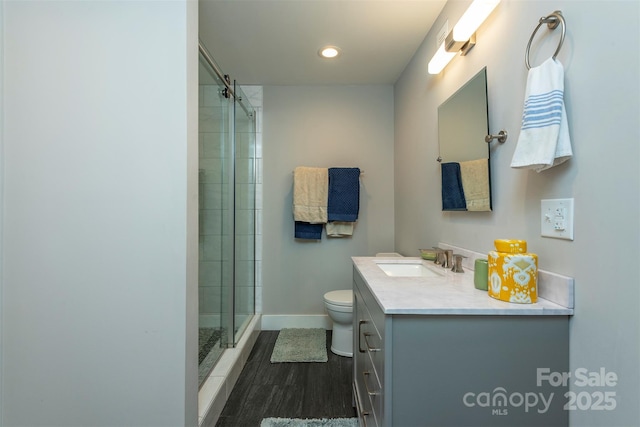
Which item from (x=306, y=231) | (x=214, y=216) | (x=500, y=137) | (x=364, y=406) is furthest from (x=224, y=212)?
(x=500, y=137)

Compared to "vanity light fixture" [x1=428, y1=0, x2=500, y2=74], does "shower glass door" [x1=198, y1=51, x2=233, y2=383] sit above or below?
below

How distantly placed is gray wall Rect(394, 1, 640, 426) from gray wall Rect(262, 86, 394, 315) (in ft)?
4.85

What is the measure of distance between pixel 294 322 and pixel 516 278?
6.94ft

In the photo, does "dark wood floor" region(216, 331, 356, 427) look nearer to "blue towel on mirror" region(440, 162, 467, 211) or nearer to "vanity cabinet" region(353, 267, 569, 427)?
"vanity cabinet" region(353, 267, 569, 427)

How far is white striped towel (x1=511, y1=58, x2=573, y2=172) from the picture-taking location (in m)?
0.80

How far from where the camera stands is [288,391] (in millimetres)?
1750

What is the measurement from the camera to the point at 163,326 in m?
1.12

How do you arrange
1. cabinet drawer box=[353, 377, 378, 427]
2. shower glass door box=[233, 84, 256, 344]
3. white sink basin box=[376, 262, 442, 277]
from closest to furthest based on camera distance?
cabinet drawer box=[353, 377, 378, 427], white sink basin box=[376, 262, 442, 277], shower glass door box=[233, 84, 256, 344]

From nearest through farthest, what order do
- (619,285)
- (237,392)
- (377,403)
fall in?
(619,285) → (377,403) → (237,392)

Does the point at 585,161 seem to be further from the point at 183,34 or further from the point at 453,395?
the point at 183,34

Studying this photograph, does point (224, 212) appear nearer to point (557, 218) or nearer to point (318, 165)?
point (318, 165)

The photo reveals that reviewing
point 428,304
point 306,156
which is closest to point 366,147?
point 306,156

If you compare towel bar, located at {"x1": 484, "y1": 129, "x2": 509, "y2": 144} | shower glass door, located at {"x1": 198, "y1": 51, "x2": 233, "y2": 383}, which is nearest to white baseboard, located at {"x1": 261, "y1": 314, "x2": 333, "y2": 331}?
shower glass door, located at {"x1": 198, "y1": 51, "x2": 233, "y2": 383}

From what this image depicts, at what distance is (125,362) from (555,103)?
167 centimetres
